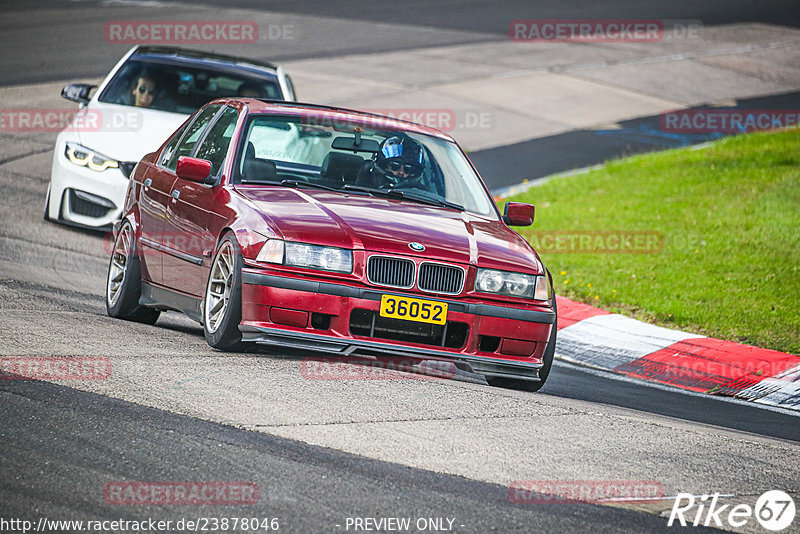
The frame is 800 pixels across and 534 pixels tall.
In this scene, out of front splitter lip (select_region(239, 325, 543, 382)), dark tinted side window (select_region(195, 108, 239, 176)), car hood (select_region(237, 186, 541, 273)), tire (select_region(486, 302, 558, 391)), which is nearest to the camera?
front splitter lip (select_region(239, 325, 543, 382))

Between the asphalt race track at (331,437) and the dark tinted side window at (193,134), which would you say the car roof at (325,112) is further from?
the asphalt race track at (331,437)

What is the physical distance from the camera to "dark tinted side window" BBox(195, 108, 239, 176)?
308 inches

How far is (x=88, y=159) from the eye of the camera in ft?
37.1

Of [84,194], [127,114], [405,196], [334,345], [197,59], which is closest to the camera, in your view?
[334,345]

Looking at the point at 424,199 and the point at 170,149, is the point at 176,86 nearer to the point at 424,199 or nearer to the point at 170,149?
the point at 170,149

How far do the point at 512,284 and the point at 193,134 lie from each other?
287 centimetres

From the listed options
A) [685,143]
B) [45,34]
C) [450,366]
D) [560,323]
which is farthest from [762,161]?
[45,34]

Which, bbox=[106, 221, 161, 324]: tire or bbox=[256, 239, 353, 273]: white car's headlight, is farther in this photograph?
bbox=[106, 221, 161, 324]: tire

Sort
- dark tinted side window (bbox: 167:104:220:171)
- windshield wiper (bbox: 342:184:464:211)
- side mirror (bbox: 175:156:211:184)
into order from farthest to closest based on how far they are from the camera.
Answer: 1. dark tinted side window (bbox: 167:104:220:171)
2. windshield wiper (bbox: 342:184:464:211)
3. side mirror (bbox: 175:156:211:184)

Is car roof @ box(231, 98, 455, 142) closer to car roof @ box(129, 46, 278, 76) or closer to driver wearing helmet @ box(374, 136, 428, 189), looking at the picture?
driver wearing helmet @ box(374, 136, 428, 189)

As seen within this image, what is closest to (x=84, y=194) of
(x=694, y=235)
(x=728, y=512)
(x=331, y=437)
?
(x=694, y=235)

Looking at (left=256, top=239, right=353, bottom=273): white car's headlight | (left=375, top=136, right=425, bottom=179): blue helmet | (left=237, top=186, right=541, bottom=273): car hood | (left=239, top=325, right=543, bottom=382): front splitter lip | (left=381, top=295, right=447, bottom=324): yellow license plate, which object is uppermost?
(left=375, top=136, right=425, bottom=179): blue helmet

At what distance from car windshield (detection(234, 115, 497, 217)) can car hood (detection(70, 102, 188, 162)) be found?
341cm

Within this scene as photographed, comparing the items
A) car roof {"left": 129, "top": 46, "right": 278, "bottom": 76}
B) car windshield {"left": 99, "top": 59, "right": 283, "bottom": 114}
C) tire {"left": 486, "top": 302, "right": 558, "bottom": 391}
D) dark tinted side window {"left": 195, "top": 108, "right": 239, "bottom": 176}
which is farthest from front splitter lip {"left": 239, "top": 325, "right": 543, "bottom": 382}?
car roof {"left": 129, "top": 46, "right": 278, "bottom": 76}
